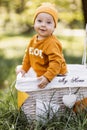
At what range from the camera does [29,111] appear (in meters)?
3.43

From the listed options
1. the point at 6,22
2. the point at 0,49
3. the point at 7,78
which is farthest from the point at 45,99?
the point at 6,22

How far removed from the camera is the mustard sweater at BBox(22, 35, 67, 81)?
131 inches

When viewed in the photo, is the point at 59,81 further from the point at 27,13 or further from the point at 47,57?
the point at 27,13

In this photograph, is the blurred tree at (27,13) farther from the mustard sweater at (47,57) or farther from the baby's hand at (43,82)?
the baby's hand at (43,82)

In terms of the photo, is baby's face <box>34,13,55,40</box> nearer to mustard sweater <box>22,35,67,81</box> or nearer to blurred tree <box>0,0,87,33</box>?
mustard sweater <box>22,35,67,81</box>

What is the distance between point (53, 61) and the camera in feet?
10.9

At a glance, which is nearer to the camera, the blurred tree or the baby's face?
the baby's face

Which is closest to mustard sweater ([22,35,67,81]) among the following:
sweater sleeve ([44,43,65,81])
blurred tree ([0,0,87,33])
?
sweater sleeve ([44,43,65,81])

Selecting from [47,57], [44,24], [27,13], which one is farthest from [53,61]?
[27,13]

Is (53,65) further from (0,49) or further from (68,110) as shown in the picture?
(0,49)

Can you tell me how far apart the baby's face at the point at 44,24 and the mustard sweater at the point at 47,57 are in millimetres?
44

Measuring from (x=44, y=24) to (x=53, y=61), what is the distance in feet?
0.93

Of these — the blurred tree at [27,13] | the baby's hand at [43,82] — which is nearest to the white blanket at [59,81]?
the baby's hand at [43,82]

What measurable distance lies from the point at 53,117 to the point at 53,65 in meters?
0.39
